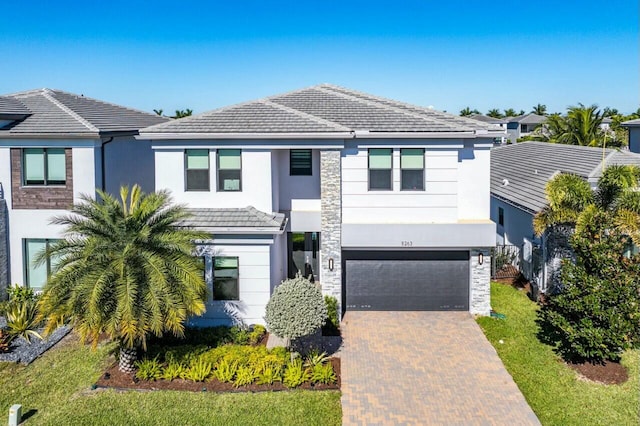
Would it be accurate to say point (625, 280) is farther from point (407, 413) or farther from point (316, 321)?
point (316, 321)

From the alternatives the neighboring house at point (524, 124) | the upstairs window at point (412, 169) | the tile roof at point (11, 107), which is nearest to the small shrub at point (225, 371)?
the upstairs window at point (412, 169)

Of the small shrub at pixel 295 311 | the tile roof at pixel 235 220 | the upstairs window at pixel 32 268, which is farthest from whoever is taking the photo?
the upstairs window at pixel 32 268

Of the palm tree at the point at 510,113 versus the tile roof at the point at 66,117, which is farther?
the palm tree at the point at 510,113

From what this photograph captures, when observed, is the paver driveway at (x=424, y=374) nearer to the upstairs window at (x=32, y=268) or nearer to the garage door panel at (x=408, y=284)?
the garage door panel at (x=408, y=284)

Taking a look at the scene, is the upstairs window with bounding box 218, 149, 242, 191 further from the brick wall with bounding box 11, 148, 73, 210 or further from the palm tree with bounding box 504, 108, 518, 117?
the palm tree with bounding box 504, 108, 518, 117

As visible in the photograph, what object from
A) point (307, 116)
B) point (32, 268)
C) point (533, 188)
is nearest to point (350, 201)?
point (307, 116)

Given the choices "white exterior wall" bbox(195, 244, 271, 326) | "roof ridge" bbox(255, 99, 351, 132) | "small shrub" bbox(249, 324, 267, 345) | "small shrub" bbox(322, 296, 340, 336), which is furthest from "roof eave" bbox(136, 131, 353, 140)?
"small shrub" bbox(249, 324, 267, 345)

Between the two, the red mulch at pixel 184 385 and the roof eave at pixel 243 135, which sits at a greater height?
the roof eave at pixel 243 135

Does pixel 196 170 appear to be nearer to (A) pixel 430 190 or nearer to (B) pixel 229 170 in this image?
(B) pixel 229 170
